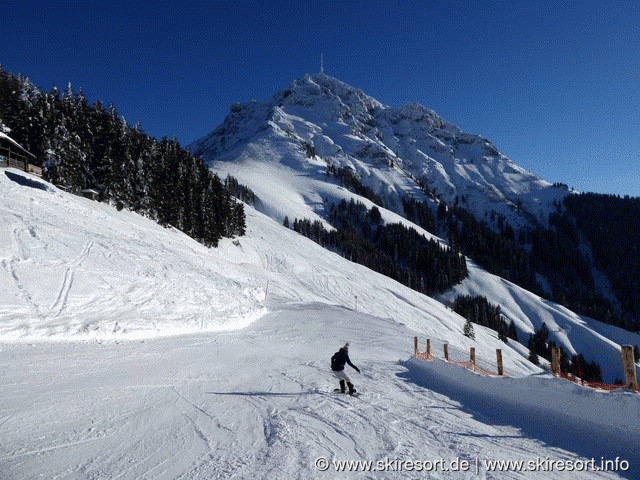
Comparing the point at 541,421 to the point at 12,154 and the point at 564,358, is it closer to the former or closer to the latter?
the point at 12,154

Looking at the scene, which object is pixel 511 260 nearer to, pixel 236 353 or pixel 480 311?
pixel 480 311

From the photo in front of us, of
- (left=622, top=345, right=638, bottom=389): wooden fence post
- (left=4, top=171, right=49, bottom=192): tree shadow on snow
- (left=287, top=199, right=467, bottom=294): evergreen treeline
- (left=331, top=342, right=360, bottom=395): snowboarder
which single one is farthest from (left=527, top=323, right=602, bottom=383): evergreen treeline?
(left=4, top=171, right=49, bottom=192): tree shadow on snow

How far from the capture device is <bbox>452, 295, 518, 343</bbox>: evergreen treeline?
108m

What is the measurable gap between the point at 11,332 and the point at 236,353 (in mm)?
8493

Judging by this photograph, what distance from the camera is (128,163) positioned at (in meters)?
49.8

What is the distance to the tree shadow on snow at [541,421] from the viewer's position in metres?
7.80

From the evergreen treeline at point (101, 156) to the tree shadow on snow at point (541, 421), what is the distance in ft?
148

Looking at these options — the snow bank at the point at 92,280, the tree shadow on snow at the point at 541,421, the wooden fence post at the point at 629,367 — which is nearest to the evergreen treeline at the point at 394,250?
the snow bank at the point at 92,280

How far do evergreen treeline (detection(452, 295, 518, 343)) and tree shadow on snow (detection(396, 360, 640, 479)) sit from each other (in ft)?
326

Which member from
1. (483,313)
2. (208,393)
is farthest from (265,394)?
(483,313)

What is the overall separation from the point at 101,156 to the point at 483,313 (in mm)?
103871

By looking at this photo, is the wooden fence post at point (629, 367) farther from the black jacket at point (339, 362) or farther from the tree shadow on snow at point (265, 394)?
the tree shadow on snow at point (265, 394)

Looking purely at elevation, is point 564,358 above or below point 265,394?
below

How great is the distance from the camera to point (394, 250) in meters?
168
